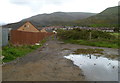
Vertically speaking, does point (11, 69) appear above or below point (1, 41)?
below

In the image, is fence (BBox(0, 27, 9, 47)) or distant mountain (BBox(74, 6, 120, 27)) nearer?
fence (BBox(0, 27, 9, 47))

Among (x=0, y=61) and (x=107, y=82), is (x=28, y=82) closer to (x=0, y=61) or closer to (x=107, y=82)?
(x=107, y=82)

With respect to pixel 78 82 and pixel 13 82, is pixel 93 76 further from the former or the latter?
pixel 13 82

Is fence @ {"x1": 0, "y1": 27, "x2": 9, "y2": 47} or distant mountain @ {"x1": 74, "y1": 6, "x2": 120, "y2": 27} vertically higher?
distant mountain @ {"x1": 74, "y1": 6, "x2": 120, "y2": 27}

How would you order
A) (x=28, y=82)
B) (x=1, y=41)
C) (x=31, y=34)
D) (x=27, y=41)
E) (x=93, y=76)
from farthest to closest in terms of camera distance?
(x=31, y=34) < (x=27, y=41) < (x=1, y=41) < (x=93, y=76) < (x=28, y=82)

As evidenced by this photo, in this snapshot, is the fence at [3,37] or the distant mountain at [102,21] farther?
the distant mountain at [102,21]

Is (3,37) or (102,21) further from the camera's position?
(102,21)

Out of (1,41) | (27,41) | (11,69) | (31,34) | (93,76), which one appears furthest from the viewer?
(31,34)

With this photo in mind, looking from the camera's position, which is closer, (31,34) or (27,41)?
(27,41)

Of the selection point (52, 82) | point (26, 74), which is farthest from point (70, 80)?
point (26, 74)

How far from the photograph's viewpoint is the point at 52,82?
5711mm

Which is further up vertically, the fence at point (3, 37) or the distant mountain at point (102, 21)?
the distant mountain at point (102, 21)

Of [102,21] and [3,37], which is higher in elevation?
[102,21]

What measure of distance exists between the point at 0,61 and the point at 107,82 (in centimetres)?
605
